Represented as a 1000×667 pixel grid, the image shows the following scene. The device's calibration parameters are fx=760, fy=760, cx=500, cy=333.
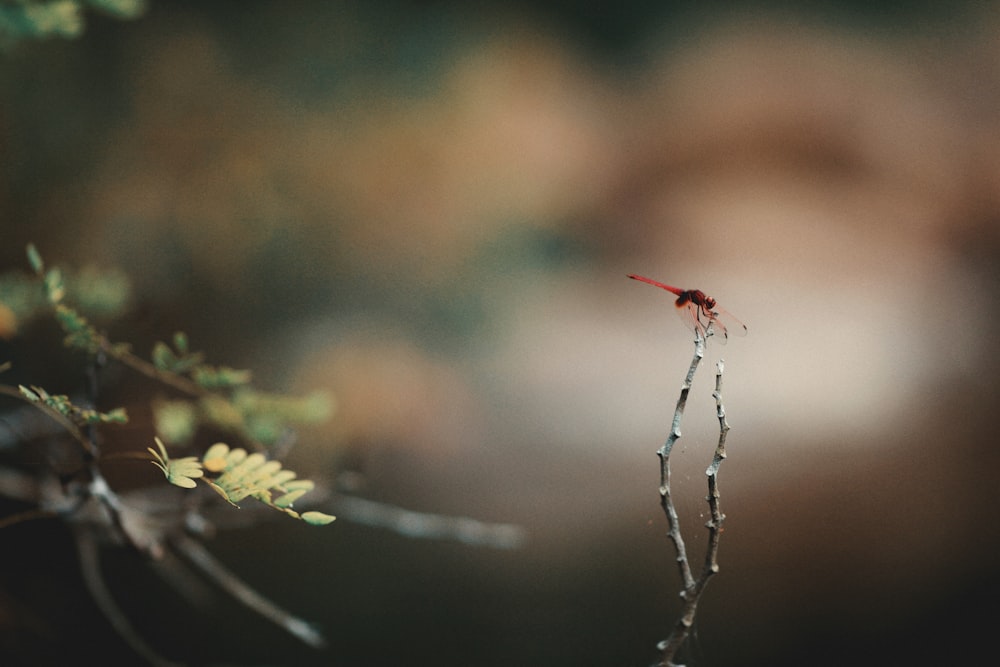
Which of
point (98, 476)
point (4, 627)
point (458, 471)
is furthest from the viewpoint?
point (458, 471)

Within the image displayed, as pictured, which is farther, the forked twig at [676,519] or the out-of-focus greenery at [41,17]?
the out-of-focus greenery at [41,17]

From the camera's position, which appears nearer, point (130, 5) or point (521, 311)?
point (130, 5)

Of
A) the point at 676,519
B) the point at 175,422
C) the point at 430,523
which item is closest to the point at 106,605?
the point at 175,422

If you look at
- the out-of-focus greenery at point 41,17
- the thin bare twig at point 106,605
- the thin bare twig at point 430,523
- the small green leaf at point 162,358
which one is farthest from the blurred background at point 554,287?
the out-of-focus greenery at point 41,17

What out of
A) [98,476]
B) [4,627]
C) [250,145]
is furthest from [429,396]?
[98,476]

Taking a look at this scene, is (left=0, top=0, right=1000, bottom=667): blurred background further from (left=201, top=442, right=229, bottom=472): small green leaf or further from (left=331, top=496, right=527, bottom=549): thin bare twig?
(left=201, top=442, right=229, bottom=472): small green leaf

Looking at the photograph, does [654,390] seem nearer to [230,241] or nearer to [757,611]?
[757,611]

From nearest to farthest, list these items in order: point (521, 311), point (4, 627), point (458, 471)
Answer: point (4, 627)
point (458, 471)
point (521, 311)

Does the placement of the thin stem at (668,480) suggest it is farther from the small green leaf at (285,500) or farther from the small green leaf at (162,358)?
the small green leaf at (162,358)
